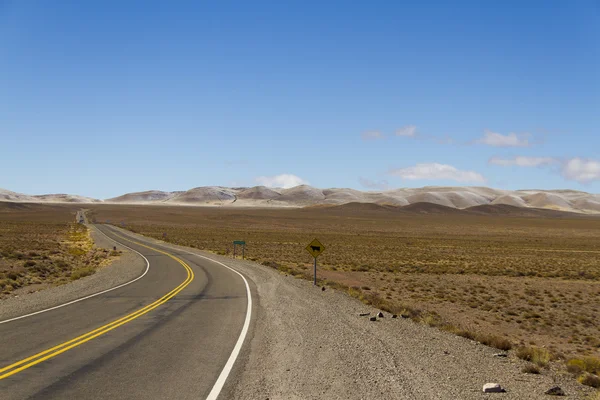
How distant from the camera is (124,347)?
1099 cm

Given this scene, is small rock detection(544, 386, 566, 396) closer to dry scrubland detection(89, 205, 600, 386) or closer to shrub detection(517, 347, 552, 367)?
shrub detection(517, 347, 552, 367)

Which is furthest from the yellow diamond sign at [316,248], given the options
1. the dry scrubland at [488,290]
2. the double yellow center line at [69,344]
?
the double yellow center line at [69,344]

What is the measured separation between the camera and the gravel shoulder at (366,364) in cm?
828

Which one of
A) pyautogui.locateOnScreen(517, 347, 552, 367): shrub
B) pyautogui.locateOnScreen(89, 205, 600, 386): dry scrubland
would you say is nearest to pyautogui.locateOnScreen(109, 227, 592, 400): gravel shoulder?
pyautogui.locateOnScreen(517, 347, 552, 367): shrub

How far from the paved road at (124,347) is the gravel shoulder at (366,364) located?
78 centimetres

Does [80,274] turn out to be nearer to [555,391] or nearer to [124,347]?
[124,347]

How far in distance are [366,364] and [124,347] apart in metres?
5.24

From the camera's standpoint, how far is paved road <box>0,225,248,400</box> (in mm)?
8070

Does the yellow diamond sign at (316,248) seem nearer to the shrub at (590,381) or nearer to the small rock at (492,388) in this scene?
the shrub at (590,381)

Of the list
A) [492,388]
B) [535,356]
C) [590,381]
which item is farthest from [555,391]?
[535,356]

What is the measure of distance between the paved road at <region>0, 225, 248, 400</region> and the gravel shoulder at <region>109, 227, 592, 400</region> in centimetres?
78

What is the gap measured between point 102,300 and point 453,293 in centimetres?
1868

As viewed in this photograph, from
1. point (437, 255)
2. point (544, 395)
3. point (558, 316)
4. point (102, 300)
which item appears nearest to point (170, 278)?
point (102, 300)

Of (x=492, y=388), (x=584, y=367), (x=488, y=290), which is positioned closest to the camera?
(x=492, y=388)
